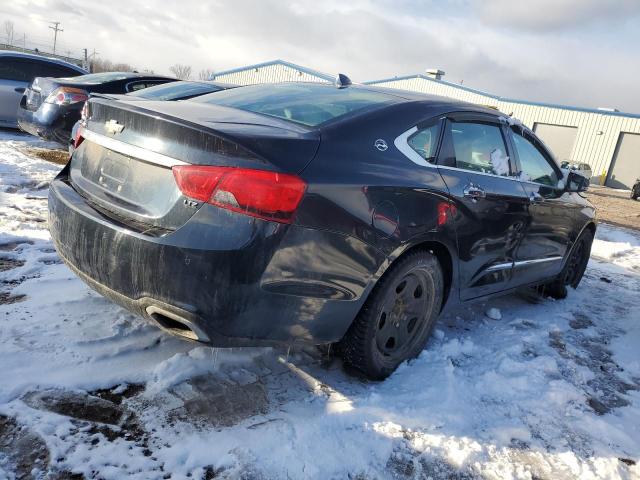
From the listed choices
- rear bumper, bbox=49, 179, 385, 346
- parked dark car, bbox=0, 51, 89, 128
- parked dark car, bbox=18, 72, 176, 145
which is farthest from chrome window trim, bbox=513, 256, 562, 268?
parked dark car, bbox=0, 51, 89, 128

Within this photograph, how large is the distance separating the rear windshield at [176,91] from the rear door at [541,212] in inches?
161

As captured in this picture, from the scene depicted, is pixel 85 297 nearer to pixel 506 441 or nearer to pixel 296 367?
pixel 296 367

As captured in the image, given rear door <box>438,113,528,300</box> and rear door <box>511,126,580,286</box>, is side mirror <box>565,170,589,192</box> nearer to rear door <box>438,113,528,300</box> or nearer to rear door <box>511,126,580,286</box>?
rear door <box>511,126,580,286</box>

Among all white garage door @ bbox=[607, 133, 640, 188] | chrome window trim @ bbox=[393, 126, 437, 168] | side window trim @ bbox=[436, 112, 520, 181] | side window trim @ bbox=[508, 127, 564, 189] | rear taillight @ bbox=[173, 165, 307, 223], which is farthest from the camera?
white garage door @ bbox=[607, 133, 640, 188]

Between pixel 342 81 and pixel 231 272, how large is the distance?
197cm

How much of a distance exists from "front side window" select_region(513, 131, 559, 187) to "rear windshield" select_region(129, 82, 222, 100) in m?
4.05

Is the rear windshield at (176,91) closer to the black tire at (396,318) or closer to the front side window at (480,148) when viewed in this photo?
the front side window at (480,148)

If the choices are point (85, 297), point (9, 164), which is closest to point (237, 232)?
point (85, 297)

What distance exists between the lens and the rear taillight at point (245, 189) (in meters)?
2.03

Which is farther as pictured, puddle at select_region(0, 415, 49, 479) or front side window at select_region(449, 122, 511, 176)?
front side window at select_region(449, 122, 511, 176)

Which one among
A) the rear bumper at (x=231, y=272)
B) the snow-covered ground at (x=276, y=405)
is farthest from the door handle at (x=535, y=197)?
the rear bumper at (x=231, y=272)

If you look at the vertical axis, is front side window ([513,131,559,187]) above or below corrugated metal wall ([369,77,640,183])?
below

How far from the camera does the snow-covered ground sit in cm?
207

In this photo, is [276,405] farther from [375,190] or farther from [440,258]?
A: [440,258]
